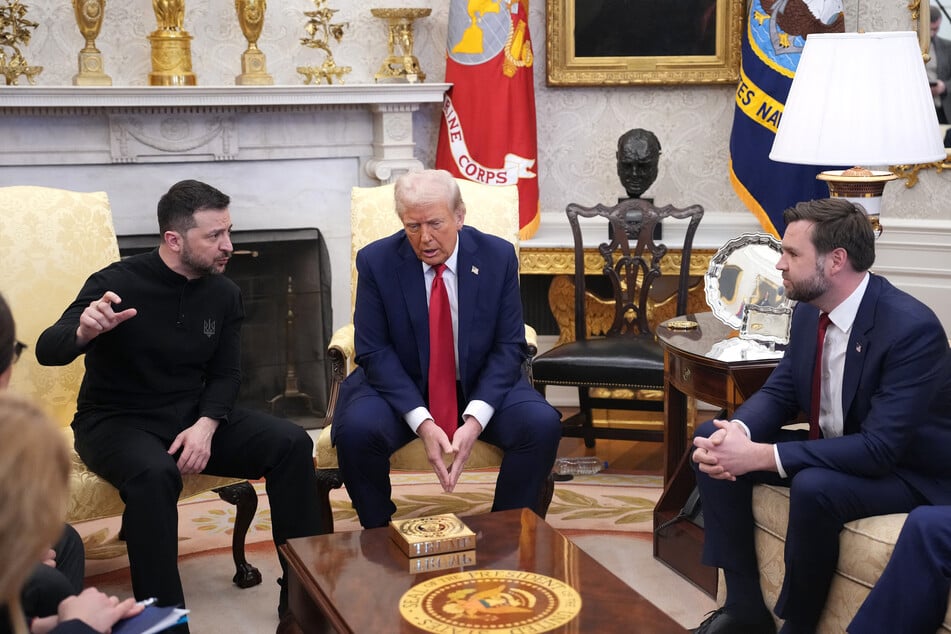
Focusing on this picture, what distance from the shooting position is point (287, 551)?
105 inches

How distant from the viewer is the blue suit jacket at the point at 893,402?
108 inches

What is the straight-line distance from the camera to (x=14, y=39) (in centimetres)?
460

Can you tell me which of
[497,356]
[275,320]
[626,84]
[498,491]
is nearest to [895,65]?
[497,356]

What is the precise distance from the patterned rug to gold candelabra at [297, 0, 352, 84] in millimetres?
1854

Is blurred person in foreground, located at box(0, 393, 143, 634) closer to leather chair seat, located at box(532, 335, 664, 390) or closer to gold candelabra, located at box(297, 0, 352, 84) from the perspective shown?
leather chair seat, located at box(532, 335, 664, 390)

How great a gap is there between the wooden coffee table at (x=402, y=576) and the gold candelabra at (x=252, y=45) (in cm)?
281

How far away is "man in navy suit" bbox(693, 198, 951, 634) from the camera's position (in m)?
2.74

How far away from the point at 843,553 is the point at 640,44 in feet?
10.6

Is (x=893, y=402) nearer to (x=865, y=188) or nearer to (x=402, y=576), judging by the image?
(x=865, y=188)

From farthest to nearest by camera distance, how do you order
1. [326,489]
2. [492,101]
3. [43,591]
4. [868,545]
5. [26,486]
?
1. [492,101]
2. [326,489]
3. [868,545]
4. [43,591]
5. [26,486]

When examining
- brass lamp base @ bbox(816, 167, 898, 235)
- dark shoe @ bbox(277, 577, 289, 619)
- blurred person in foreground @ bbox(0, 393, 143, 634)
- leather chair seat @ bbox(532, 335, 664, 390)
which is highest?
brass lamp base @ bbox(816, 167, 898, 235)

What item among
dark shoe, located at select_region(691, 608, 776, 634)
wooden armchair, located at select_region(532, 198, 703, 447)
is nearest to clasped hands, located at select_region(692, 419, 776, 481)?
dark shoe, located at select_region(691, 608, 776, 634)

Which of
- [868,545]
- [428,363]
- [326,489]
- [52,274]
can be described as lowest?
[326,489]

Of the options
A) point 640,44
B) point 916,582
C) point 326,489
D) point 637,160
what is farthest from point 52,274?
point 640,44
